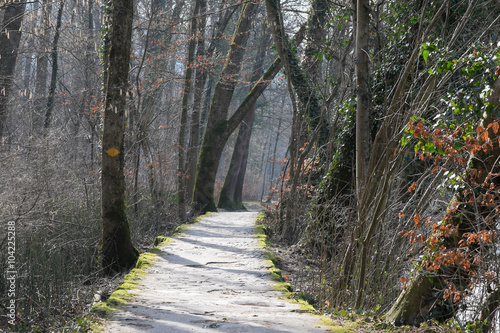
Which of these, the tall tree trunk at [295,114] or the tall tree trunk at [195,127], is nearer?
the tall tree trunk at [295,114]

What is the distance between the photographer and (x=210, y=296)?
4.63 m

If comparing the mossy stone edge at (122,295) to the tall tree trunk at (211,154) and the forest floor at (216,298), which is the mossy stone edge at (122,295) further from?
the tall tree trunk at (211,154)

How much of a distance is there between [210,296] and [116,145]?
3.10 m

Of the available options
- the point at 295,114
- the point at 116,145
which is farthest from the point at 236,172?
the point at 116,145

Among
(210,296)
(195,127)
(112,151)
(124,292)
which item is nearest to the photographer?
A: (124,292)

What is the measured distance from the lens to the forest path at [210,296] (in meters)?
3.35

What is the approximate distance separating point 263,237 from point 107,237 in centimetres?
317

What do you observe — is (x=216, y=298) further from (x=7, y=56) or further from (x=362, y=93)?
(x=7, y=56)

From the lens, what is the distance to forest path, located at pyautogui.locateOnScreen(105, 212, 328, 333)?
3.35 metres

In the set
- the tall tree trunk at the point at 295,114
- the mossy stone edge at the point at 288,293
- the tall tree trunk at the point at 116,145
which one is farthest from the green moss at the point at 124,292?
the tall tree trunk at the point at 295,114

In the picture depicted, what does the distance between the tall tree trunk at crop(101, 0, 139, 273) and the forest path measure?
2.43ft

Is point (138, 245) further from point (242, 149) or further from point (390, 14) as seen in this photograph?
point (242, 149)

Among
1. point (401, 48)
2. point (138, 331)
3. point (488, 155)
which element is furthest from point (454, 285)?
point (401, 48)

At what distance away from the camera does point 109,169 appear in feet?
22.1
